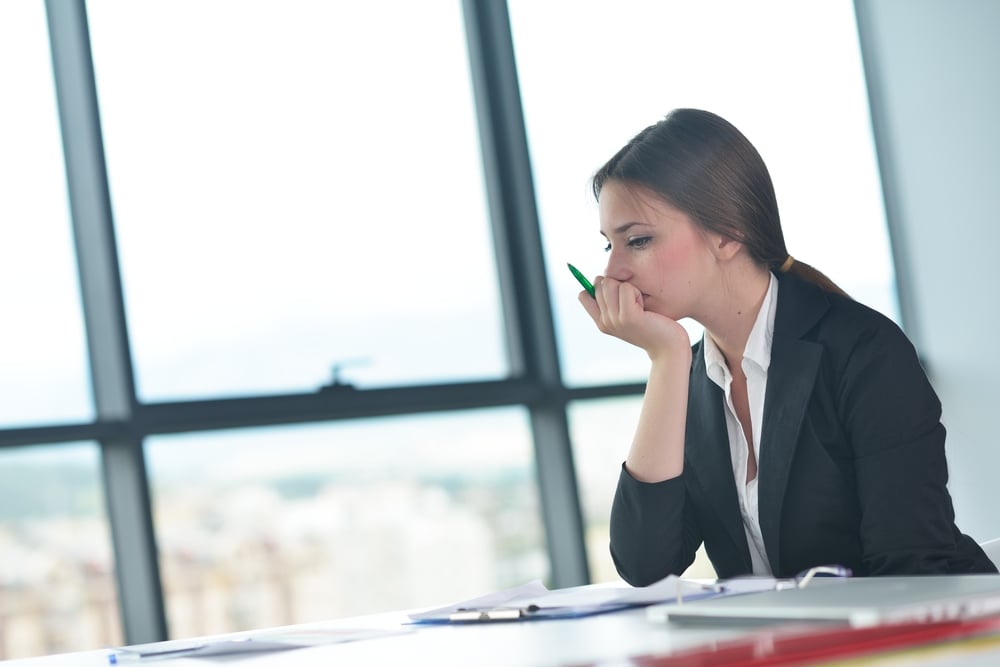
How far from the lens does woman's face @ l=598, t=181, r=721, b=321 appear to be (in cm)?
174

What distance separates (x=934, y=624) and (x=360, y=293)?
94.3 inches

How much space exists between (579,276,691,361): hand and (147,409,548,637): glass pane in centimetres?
132

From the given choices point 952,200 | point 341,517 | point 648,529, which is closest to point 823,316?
point 648,529

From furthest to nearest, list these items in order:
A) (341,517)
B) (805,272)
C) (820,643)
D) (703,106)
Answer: (703,106)
(341,517)
(805,272)
(820,643)

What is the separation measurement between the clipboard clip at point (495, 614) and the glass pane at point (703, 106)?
2.13 meters

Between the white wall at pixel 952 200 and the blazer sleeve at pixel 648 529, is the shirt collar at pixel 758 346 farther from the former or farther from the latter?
the white wall at pixel 952 200

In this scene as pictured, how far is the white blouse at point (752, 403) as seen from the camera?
Answer: 1.67 metres

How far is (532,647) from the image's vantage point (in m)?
0.92

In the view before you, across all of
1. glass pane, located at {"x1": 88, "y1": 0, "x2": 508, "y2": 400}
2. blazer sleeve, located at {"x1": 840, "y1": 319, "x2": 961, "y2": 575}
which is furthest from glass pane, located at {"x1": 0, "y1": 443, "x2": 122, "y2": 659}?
blazer sleeve, located at {"x1": 840, "y1": 319, "x2": 961, "y2": 575}

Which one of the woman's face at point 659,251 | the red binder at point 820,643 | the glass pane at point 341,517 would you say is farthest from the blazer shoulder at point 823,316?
the glass pane at point 341,517

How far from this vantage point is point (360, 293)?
3.12m

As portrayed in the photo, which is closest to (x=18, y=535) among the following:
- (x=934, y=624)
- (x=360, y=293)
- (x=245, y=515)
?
(x=245, y=515)

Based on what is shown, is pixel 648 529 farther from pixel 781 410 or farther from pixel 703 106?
pixel 703 106

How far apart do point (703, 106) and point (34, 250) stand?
2079mm
